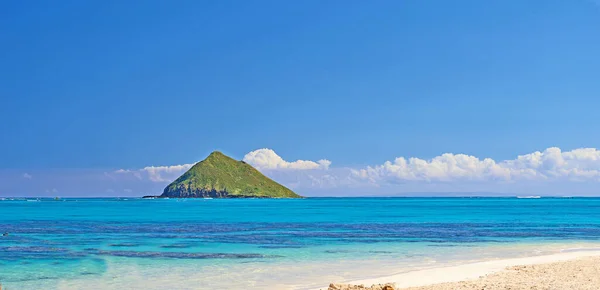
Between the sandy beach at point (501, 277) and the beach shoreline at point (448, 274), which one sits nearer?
the sandy beach at point (501, 277)

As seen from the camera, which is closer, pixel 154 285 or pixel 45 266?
pixel 154 285

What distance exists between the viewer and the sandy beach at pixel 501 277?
20719 millimetres

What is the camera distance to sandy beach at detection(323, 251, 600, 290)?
20.7m

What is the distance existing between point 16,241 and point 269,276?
28198mm

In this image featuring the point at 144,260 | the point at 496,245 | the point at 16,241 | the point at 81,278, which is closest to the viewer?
the point at 81,278

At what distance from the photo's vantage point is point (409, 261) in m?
31.5

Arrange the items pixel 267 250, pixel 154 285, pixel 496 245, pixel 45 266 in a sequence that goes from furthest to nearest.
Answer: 1. pixel 496 245
2. pixel 267 250
3. pixel 45 266
4. pixel 154 285

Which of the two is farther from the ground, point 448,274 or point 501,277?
point 501,277

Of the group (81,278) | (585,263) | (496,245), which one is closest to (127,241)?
(81,278)

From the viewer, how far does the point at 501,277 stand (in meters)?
23.3

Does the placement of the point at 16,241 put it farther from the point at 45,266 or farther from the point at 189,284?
the point at 189,284

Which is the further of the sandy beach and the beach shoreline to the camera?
the beach shoreline

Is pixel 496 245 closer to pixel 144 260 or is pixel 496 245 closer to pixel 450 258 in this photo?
pixel 450 258

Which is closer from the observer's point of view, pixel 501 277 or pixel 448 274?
pixel 501 277
